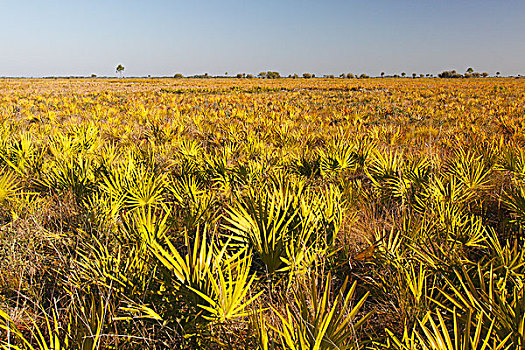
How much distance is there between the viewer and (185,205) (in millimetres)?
1986

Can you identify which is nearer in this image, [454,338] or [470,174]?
[454,338]

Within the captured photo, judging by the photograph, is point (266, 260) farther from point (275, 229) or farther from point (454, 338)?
point (454, 338)

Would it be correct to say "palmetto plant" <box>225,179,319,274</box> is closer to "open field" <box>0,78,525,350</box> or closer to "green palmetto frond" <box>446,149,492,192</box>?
"open field" <box>0,78,525,350</box>

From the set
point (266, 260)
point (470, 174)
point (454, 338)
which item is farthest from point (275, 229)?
point (470, 174)

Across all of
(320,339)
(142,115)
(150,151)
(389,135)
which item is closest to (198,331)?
(320,339)

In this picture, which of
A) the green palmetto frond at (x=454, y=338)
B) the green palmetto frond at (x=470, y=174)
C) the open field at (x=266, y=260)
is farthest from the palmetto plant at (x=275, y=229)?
the green palmetto frond at (x=470, y=174)

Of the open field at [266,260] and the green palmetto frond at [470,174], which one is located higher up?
the green palmetto frond at [470,174]

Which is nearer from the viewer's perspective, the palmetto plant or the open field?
the open field

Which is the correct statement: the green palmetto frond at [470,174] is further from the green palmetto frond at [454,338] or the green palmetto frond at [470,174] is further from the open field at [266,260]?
the green palmetto frond at [454,338]

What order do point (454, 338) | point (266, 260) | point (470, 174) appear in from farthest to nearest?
point (470, 174), point (266, 260), point (454, 338)

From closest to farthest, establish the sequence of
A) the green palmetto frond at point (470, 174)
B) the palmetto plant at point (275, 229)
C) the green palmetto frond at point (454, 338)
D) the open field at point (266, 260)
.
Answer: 1. the green palmetto frond at point (454, 338)
2. the open field at point (266, 260)
3. the palmetto plant at point (275, 229)
4. the green palmetto frond at point (470, 174)

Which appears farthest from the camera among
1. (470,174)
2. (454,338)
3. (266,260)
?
(470,174)

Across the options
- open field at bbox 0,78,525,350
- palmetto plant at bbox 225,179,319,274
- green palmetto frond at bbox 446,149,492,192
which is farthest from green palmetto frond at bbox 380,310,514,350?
green palmetto frond at bbox 446,149,492,192

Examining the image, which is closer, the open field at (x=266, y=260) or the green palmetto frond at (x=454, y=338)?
the green palmetto frond at (x=454, y=338)
